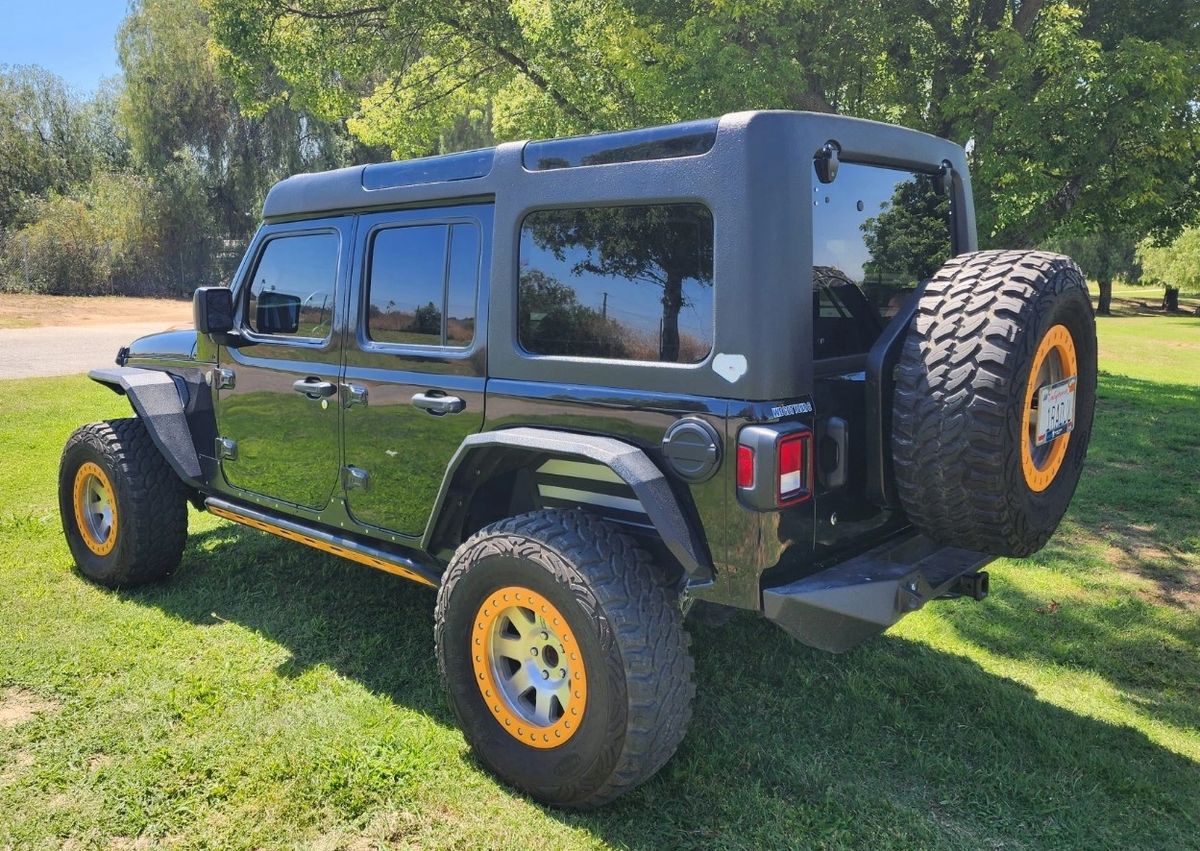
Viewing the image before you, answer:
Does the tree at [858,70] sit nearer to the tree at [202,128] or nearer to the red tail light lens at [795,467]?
the red tail light lens at [795,467]

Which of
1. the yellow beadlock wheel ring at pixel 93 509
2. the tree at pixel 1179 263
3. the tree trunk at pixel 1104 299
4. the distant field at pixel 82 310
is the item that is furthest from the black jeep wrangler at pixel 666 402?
the tree trunk at pixel 1104 299

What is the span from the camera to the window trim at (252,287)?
12.5 ft

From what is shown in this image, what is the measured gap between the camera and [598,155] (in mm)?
2920

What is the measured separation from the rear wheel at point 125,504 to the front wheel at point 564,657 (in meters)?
2.24

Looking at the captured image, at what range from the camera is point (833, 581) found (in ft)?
8.95

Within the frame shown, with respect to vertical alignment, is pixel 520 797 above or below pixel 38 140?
below

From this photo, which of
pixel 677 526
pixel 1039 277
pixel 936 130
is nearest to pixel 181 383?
pixel 677 526

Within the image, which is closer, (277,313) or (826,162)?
(826,162)

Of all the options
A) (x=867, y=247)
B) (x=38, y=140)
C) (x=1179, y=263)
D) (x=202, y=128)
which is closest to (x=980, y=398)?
(x=867, y=247)

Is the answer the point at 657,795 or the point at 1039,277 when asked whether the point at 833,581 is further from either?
the point at 1039,277

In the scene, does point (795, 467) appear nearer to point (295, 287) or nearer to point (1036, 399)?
point (1036, 399)

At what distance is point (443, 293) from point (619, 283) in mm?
855

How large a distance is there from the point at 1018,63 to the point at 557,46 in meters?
5.58

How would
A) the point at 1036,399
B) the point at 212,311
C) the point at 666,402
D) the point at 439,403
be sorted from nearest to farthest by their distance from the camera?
the point at 666,402 < the point at 1036,399 < the point at 439,403 < the point at 212,311
